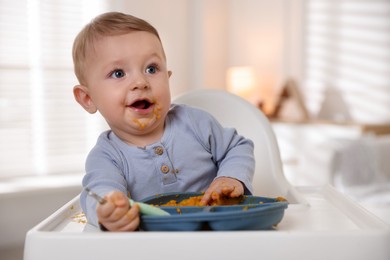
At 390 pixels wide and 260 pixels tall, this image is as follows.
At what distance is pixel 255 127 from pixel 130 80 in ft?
1.83

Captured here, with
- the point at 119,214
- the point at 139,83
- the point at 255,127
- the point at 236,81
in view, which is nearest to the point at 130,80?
the point at 139,83

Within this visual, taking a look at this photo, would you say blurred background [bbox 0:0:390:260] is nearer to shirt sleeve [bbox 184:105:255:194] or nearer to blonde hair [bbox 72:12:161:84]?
shirt sleeve [bbox 184:105:255:194]

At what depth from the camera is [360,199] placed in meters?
2.79

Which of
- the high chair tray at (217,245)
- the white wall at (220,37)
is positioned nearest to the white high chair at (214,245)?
the high chair tray at (217,245)

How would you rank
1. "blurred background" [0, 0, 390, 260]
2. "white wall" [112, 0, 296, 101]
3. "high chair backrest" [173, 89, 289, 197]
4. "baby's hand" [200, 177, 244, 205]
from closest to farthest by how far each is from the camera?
"baby's hand" [200, 177, 244, 205] → "high chair backrest" [173, 89, 289, 197] → "blurred background" [0, 0, 390, 260] → "white wall" [112, 0, 296, 101]

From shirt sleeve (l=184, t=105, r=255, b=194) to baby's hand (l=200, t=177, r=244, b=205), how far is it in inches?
3.2

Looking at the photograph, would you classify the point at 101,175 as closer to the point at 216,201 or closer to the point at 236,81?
the point at 216,201

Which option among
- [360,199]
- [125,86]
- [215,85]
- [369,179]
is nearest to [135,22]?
[125,86]

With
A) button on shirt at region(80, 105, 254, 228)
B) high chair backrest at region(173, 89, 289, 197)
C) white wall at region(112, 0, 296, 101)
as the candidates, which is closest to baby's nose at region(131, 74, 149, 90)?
button on shirt at region(80, 105, 254, 228)

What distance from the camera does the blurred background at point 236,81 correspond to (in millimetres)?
3068

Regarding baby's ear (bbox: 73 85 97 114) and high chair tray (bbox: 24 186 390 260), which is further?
baby's ear (bbox: 73 85 97 114)

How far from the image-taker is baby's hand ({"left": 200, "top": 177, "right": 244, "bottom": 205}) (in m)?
0.81

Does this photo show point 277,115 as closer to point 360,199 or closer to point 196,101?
point 360,199

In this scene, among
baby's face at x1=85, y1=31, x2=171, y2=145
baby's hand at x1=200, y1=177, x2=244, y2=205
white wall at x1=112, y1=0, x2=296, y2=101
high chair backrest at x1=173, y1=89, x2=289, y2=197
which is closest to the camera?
baby's hand at x1=200, y1=177, x2=244, y2=205
